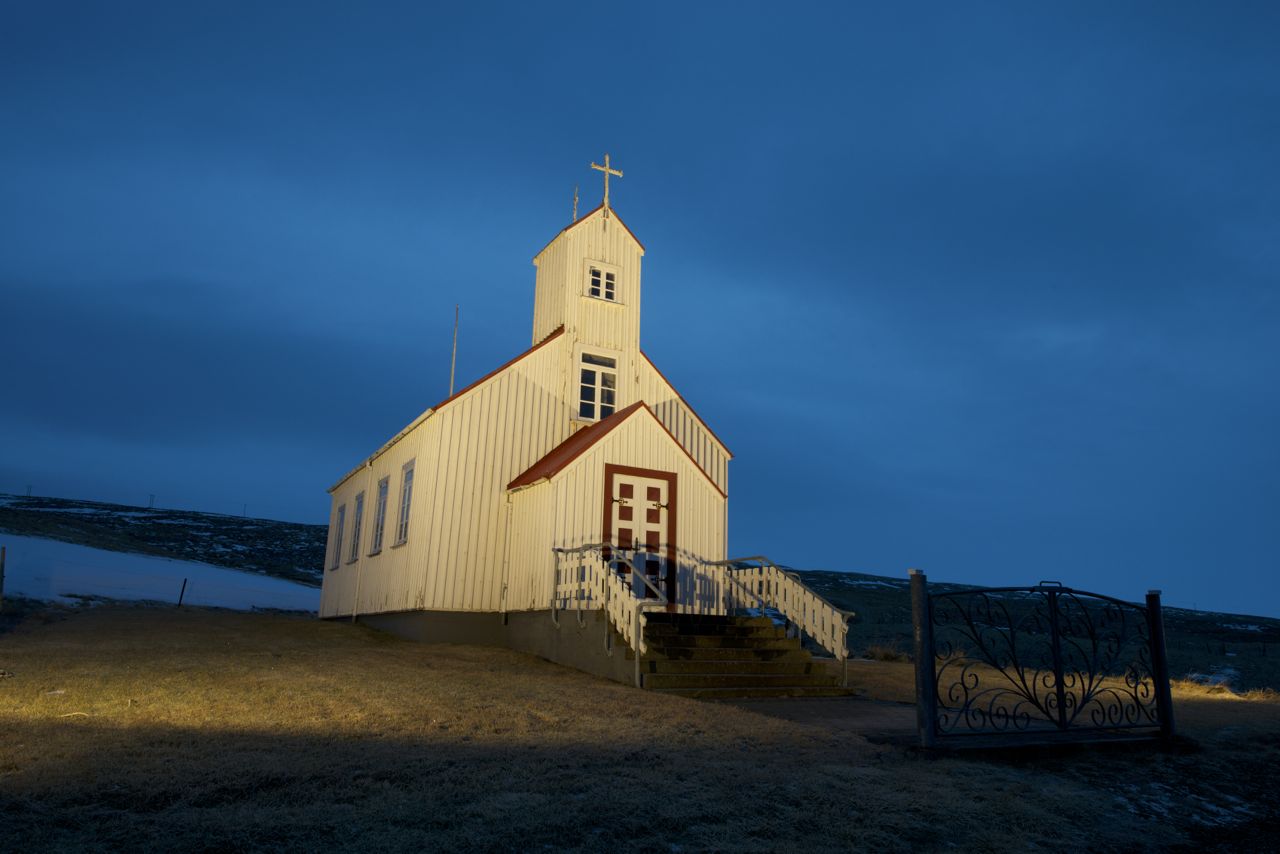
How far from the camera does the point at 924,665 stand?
320 inches

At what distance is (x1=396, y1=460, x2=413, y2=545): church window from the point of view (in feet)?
61.5

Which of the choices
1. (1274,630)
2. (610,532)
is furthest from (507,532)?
(1274,630)

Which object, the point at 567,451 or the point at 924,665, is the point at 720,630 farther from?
the point at 924,665

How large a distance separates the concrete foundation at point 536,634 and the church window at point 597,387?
512 centimetres

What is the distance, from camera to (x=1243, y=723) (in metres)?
11.1

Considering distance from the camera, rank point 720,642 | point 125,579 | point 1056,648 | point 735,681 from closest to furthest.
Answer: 1. point 1056,648
2. point 735,681
3. point 720,642
4. point 125,579

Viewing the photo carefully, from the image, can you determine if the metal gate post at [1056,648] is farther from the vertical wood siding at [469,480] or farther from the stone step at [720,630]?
the vertical wood siding at [469,480]

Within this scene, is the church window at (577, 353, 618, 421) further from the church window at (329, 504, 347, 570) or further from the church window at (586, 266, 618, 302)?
the church window at (329, 504, 347, 570)

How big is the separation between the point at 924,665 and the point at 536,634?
948 centimetres

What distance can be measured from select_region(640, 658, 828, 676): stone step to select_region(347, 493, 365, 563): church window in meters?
12.4

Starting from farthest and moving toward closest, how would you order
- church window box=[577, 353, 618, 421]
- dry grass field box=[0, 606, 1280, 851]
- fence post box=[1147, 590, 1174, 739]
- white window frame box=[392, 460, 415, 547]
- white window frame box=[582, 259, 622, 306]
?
white window frame box=[582, 259, 622, 306], church window box=[577, 353, 618, 421], white window frame box=[392, 460, 415, 547], fence post box=[1147, 590, 1174, 739], dry grass field box=[0, 606, 1280, 851]

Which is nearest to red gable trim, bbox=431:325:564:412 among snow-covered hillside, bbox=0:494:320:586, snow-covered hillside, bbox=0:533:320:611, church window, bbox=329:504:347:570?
church window, bbox=329:504:347:570

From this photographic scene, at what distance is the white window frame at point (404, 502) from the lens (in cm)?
1866

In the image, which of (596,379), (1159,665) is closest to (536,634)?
(596,379)
